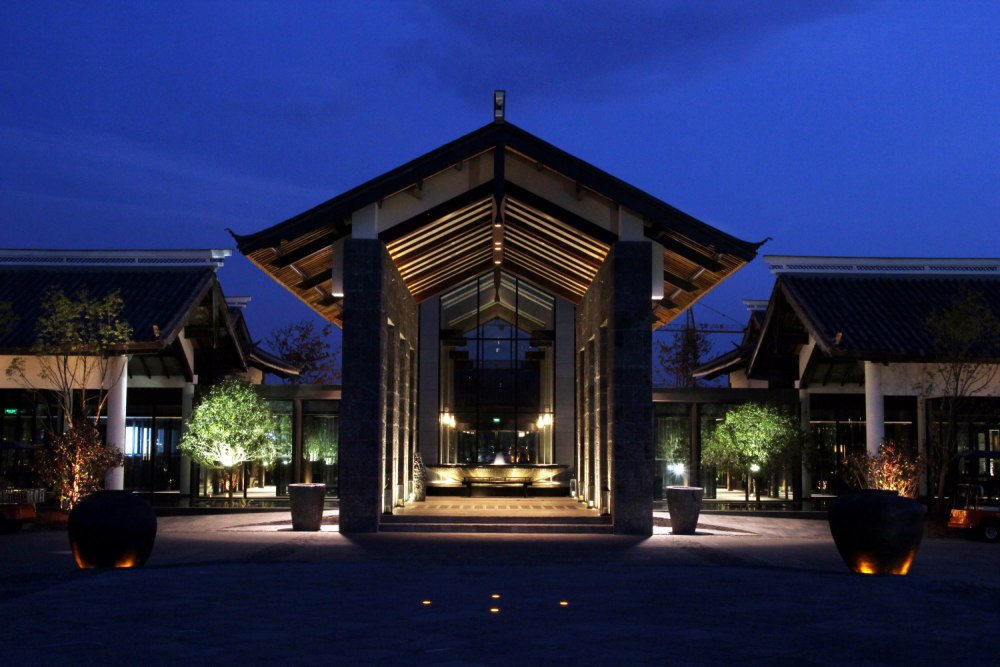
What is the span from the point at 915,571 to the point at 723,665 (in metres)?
8.54

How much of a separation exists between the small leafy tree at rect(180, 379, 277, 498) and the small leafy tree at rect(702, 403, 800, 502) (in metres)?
12.8

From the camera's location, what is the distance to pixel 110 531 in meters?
14.3

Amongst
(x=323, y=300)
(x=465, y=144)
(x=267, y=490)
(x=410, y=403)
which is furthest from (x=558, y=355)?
(x=465, y=144)

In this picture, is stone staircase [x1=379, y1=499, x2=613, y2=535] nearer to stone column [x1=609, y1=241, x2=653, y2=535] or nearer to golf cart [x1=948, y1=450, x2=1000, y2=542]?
stone column [x1=609, y1=241, x2=653, y2=535]

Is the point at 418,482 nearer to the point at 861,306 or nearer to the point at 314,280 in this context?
the point at 314,280

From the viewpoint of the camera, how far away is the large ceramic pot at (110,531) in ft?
47.1

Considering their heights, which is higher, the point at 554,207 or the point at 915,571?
the point at 554,207

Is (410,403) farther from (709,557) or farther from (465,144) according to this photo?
(709,557)

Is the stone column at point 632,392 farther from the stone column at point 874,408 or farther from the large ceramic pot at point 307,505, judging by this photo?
the stone column at point 874,408

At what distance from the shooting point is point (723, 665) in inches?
334

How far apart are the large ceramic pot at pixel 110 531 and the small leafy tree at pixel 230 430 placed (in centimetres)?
1514

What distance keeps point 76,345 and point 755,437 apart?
1799cm

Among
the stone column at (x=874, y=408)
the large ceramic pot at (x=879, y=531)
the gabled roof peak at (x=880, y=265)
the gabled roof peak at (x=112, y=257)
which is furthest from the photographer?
the gabled roof peak at (x=880, y=265)

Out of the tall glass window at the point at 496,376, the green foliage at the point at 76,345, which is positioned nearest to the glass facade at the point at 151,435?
the green foliage at the point at 76,345
